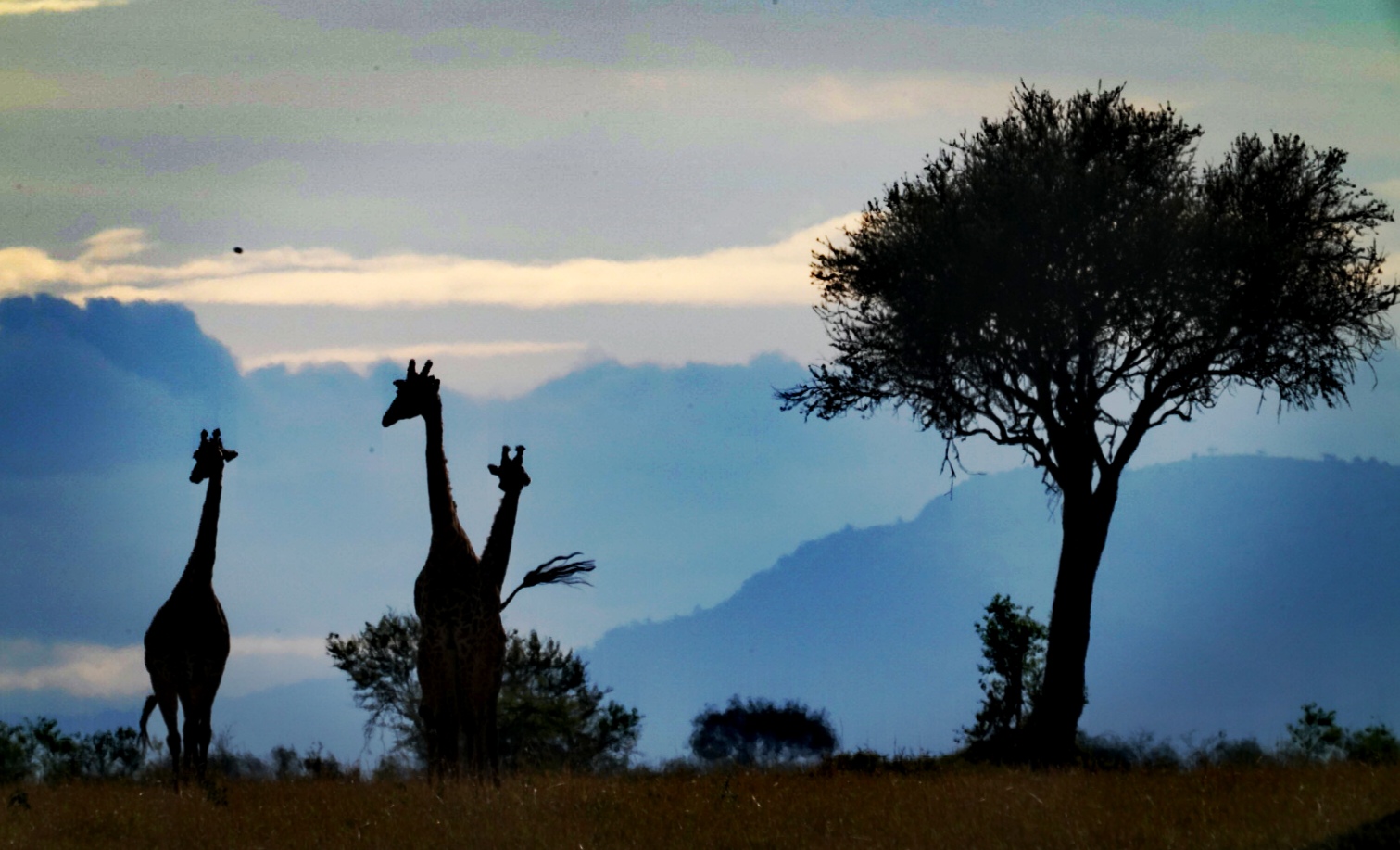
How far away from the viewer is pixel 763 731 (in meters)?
32.3

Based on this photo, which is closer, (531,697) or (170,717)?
(170,717)

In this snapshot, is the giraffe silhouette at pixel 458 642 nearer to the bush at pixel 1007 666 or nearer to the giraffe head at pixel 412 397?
the giraffe head at pixel 412 397

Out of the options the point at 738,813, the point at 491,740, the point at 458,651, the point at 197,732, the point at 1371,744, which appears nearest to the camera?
the point at 738,813

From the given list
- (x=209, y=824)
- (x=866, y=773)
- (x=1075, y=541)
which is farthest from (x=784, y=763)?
(x=209, y=824)

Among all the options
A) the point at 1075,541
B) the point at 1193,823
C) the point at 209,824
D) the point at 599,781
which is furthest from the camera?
the point at 1075,541

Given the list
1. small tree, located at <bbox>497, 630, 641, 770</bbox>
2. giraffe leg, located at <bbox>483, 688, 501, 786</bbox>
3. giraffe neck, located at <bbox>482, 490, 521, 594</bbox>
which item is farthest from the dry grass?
small tree, located at <bbox>497, 630, 641, 770</bbox>

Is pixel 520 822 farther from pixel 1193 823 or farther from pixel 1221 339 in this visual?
pixel 1221 339

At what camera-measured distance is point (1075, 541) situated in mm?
24375

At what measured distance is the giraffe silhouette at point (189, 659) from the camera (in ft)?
60.7

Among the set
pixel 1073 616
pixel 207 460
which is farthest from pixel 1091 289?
pixel 207 460

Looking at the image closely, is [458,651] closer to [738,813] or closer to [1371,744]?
[738,813]

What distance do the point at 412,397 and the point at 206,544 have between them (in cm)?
437

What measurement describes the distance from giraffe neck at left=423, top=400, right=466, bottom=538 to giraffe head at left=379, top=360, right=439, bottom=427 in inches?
4.3

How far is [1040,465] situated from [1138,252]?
13.9ft
